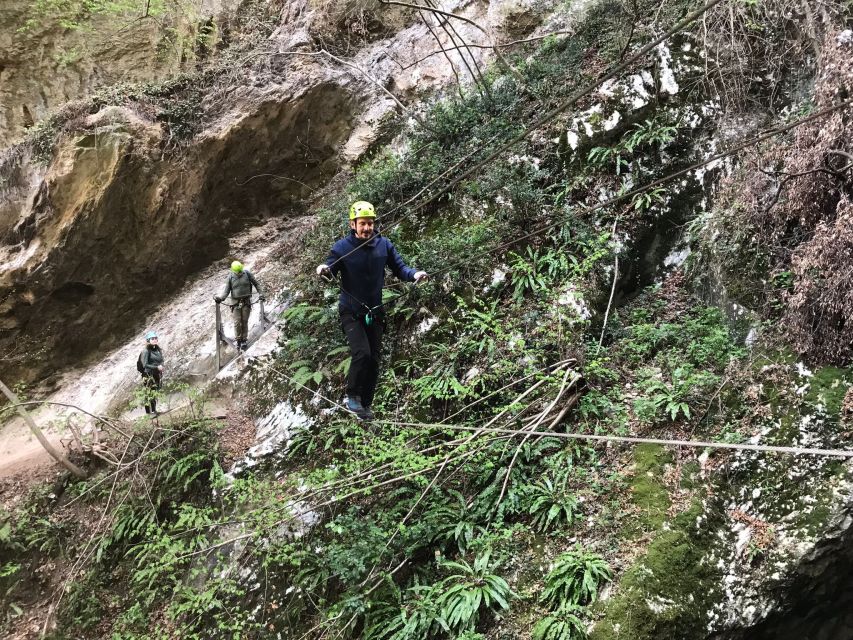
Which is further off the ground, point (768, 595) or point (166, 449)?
point (166, 449)

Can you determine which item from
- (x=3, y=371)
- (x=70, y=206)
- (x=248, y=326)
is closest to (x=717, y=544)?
(x=248, y=326)

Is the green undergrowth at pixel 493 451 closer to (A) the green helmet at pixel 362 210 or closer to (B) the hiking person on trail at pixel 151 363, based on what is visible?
(A) the green helmet at pixel 362 210

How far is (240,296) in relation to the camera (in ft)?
29.6

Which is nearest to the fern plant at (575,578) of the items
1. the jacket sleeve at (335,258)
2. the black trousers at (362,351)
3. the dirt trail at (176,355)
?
the black trousers at (362,351)

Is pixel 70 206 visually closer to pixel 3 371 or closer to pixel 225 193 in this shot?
pixel 225 193

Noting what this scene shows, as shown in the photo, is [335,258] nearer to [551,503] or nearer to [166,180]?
[551,503]

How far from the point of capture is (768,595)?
3.53 meters

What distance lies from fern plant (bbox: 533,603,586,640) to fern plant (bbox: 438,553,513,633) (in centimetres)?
34

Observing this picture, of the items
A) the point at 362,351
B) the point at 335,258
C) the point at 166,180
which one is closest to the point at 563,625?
the point at 362,351

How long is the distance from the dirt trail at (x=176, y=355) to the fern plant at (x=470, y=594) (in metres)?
5.36

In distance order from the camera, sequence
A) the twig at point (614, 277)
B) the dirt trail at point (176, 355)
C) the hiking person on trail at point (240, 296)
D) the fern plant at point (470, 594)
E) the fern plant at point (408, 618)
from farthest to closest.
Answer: the dirt trail at point (176, 355), the hiking person on trail at point (240, 296), the twig at point (614, 277), the fern plant at point (408, 618), the fern plant at point (470, 594)

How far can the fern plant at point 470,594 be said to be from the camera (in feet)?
13.0

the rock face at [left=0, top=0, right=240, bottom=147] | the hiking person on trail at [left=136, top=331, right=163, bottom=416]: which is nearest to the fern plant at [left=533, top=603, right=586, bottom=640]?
the hiking person on trail at [left=136, top=331, right=163, bottom=416]

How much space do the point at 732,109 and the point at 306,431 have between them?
719 cm
